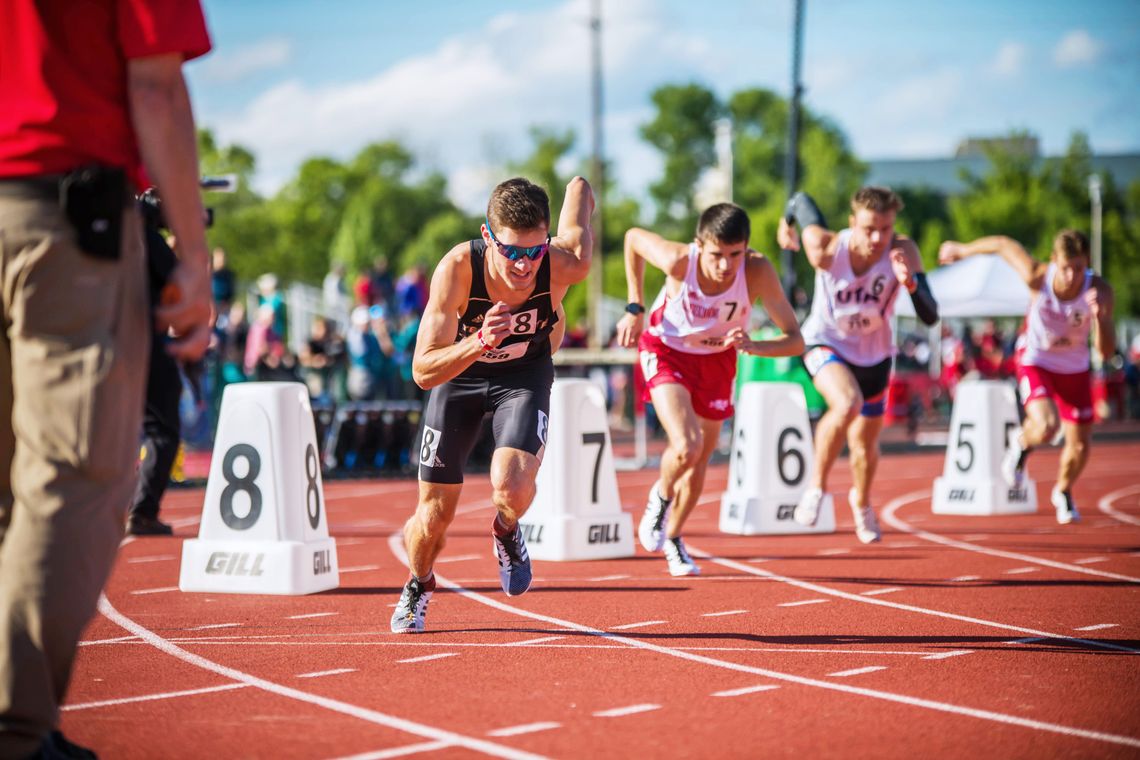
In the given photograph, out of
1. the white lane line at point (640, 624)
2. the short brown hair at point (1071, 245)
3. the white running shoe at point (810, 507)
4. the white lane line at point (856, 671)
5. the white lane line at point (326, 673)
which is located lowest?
the white lane line at point (640, 624)

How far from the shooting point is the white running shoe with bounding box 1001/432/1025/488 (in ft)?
41.3

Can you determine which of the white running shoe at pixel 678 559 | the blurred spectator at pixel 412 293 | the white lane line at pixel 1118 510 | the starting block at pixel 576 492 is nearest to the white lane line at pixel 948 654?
the white running shoe at pixel 678 559

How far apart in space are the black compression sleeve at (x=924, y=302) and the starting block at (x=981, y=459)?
383cm

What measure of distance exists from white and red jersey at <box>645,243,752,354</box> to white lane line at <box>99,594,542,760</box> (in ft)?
12.5

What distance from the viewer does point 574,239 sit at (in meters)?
6.68

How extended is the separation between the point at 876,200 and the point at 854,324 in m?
0.91

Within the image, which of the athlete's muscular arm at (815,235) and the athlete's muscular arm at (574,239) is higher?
the athlete's muscular arm at (815,235)

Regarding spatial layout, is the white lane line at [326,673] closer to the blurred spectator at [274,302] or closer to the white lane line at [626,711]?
the white lane line at [626,711]

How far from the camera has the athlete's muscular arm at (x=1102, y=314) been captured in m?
11.1

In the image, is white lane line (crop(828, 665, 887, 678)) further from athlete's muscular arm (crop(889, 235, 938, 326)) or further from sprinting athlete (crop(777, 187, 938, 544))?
sprinting athlete (crop(777, 187, 938, 544))

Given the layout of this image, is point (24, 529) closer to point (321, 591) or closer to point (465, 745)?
point (465, 745)

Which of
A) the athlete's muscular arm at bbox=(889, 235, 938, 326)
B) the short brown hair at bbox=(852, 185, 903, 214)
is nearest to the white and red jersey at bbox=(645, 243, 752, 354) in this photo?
the athlete's muscular arm at bbox=(889, 235, 938, 326)

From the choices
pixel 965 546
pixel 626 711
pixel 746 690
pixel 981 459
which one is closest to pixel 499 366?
pixel 746 690

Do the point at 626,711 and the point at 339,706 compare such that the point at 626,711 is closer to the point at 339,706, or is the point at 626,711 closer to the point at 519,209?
the point at 339,706
